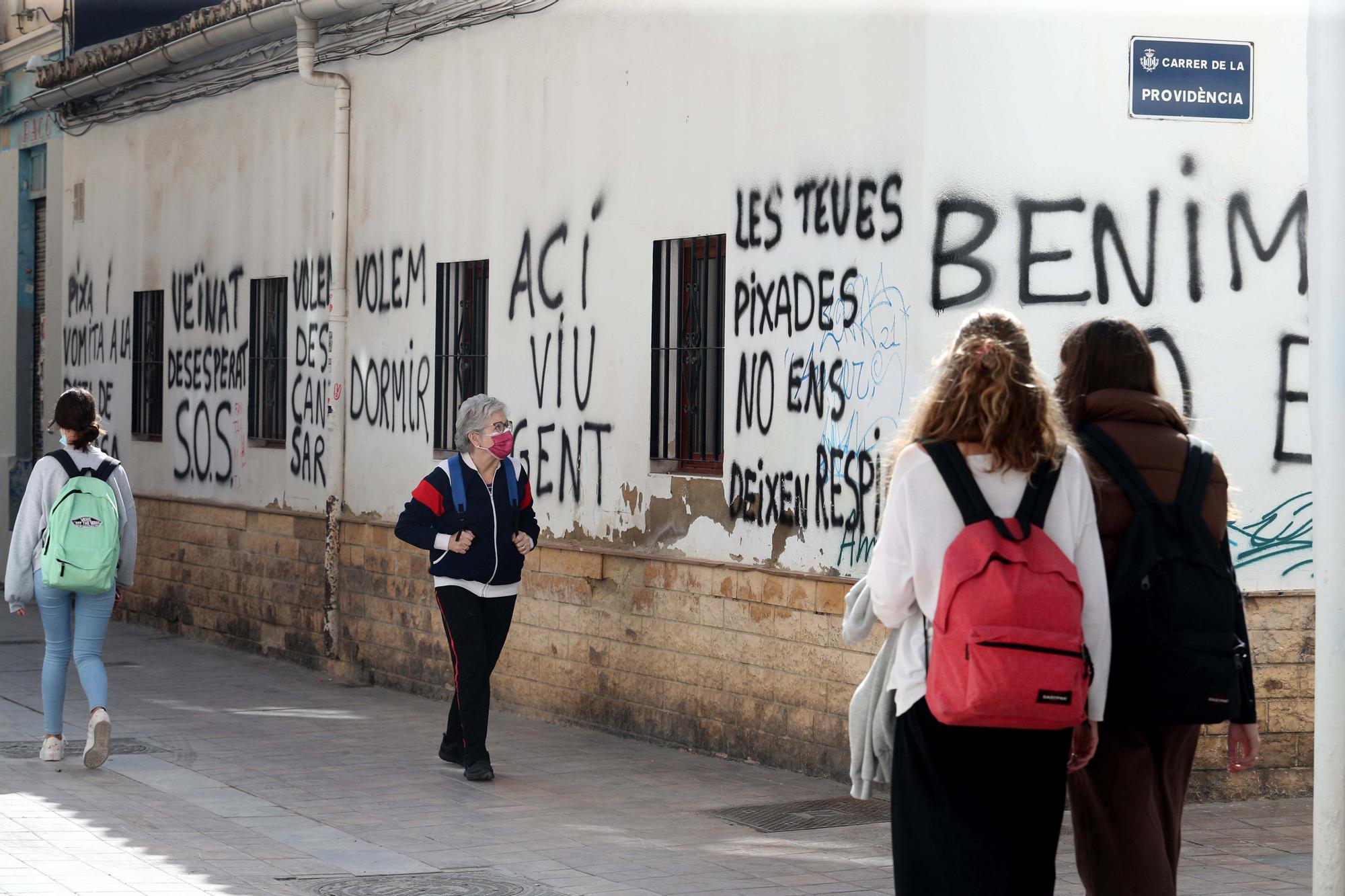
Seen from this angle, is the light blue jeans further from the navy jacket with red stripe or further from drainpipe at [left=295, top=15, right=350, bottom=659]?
drainpipe at [left=295, top=15, right=350, bottom=659]

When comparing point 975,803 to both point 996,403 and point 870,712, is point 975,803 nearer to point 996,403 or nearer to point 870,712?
point 870,712

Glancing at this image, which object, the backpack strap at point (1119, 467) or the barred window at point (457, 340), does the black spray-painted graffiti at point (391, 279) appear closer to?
the barred window at point (457, 340)

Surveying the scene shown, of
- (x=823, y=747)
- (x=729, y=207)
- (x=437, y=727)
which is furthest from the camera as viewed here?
(x=437, y=727)

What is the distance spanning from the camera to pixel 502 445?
371 inches

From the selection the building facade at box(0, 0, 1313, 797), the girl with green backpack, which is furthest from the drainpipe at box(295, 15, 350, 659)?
the girl with green backpack

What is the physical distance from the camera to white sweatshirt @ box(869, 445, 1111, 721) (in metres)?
4.69

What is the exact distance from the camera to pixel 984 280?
857 centimetres

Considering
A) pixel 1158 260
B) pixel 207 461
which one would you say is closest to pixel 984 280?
pixel 1158 260

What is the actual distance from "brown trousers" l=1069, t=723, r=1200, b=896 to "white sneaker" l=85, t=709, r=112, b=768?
18.4ft

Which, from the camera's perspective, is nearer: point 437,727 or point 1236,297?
point 1236,297

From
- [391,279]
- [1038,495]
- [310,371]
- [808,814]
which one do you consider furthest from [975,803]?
[310,371]

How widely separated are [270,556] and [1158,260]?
26.8ft

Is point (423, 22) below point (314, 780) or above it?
above

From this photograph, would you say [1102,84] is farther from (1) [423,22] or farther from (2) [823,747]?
Result: (1) [423,22]
